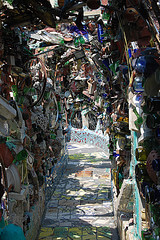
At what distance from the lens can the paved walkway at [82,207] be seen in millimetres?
7422

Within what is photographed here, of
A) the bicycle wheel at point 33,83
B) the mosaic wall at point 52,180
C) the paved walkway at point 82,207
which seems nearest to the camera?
the bicycle wheel at point 33,83

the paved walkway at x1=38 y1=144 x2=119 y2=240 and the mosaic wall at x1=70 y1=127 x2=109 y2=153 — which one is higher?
the paved walkway at x1=38 y1=144 x2=119 y2=240

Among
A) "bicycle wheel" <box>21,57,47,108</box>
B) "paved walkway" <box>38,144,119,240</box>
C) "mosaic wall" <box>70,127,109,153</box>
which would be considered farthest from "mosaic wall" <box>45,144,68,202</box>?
"mosaic wall" <box>70,127,109,153</box>

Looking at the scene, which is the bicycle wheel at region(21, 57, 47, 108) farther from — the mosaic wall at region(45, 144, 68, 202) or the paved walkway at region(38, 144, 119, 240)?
the paved walkway at region(38, 144, 119, 240)

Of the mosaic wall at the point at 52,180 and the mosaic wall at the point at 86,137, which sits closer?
the mosaic wall at the point at 52,180

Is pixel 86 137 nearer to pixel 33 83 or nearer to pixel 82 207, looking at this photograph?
pixel 82 207

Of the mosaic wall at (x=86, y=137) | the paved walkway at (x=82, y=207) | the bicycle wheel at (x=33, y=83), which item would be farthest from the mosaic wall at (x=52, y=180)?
the mosaic wall at (x=86, y=137)

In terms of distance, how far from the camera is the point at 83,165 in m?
15.6

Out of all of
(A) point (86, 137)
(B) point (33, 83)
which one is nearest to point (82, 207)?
(B) point (33, 83)

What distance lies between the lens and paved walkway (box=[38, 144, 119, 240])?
7.42 metres

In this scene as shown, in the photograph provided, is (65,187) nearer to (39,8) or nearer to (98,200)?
(98,200)

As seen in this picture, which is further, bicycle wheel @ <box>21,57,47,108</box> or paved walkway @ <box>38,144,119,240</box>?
paved walkway @ <box>38,144,119,240</box>

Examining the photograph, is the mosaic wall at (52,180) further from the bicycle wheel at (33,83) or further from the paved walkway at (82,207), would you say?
the bicycle wheel at (33,83)

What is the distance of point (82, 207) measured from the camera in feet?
30.6
